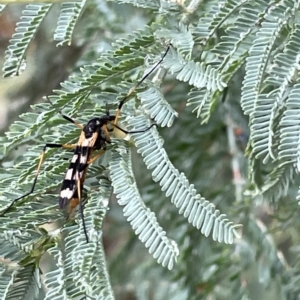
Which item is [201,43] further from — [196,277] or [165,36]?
[196,277]

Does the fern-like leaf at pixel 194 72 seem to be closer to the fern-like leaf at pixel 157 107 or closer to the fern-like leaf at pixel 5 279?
the fern-like leaf at pixel 157 107

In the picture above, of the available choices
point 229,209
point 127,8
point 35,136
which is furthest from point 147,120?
point 127,8

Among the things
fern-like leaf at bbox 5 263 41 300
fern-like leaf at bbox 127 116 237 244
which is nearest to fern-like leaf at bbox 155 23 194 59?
fern-like leaf at bbox 127 116 237 244

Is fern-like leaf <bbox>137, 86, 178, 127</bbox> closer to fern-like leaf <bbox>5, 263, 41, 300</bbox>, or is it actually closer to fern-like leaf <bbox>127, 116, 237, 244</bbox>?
fern-like leaf <bbox>127, 116, 237, 244</bbox>

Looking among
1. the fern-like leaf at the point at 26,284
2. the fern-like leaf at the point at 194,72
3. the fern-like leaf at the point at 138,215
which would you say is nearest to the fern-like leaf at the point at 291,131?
the fern-like leaf at the point at 194,72

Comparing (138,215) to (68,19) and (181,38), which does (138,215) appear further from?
(68,19)

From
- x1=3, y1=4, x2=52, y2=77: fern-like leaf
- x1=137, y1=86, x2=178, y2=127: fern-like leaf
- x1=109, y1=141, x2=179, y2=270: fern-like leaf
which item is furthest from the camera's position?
x1=3, y1=4, x2=52, y2=77: fern-like leaf

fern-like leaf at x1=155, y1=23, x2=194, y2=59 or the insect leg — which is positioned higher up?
fern-like leaf at x1=155, y1=23, x2=194, y2=59

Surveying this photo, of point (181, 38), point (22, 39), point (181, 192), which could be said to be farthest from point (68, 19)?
point (181, 192)

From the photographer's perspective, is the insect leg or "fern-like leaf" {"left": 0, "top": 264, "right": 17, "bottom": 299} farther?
the insect leg
